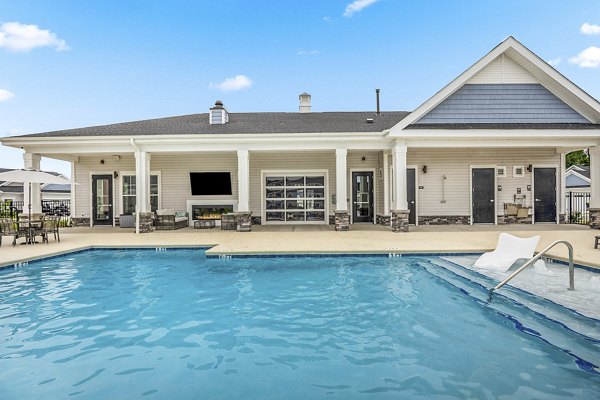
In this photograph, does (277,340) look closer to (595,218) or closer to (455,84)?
(455,84)

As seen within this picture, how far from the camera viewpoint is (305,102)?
1752cm

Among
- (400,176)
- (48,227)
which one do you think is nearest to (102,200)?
(48,227)

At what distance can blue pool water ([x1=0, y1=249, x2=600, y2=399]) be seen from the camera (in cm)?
299

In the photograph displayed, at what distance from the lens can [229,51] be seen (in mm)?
23594

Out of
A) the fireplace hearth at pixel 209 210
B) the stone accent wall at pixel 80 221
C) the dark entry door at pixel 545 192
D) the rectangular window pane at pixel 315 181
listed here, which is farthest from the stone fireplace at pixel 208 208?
the dark entry door at pixel 545 192

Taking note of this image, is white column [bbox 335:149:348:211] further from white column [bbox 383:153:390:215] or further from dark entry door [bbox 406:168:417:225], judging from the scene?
dark entry door [bbox 406:168:417:225]

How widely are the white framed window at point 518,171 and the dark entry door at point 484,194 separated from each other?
891 millimetres

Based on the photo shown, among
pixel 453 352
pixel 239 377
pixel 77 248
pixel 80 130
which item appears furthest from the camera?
pixel 80 130

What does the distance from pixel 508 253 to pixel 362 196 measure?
8000 mm

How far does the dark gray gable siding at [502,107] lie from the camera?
11.9 meters

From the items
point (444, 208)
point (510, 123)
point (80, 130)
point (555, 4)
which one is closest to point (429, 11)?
point (555, 4)

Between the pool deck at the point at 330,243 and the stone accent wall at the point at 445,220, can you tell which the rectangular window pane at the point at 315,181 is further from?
the stone accent wall at the point at 445,220

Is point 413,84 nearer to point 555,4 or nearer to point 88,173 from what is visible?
point 555,4

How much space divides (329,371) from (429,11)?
20963mm
